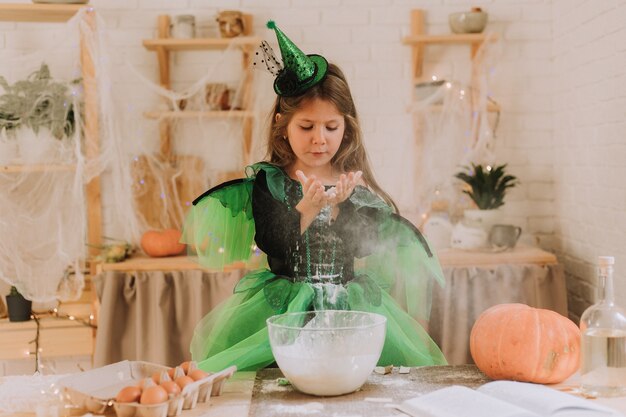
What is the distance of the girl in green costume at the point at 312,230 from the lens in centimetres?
196

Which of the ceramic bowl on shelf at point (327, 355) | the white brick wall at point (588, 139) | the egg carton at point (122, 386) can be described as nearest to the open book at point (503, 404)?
the ceramic bowl on shelf at point (327, 355)

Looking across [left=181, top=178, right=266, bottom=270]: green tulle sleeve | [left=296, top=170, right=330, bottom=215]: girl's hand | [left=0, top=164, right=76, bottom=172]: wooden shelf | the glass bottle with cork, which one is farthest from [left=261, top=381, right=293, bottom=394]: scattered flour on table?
[left=0, top=164, right=76, bottom=172]: wooden shelf

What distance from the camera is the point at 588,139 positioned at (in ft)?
11.3

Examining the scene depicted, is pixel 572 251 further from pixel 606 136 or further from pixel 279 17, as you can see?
pixel 279 17

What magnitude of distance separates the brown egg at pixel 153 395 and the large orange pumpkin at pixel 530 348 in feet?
2.20

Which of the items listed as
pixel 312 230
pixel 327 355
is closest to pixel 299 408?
pixel 327 355

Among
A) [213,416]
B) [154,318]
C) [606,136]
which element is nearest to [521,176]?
[606,136]

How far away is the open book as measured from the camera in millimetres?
1311

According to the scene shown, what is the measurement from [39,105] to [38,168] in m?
0.28

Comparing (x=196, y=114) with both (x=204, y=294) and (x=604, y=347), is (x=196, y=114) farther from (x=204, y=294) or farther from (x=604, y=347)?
(x=604, y=347)

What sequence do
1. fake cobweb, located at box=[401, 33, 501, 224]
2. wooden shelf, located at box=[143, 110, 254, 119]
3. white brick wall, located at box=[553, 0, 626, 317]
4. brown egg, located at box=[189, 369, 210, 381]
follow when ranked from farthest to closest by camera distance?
fake cobweb, located at box=[401, 33, 501, 224] < wooden shelf, located at box=[143, 110, 254, 119] < white brick wall, located at box=[553, 0, 626, 317] < brown egg, located at box=[189, 369, 210, 381]

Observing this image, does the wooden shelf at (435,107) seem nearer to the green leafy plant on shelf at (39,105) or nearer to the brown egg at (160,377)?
the green leafy plant on shelf at (39,105)

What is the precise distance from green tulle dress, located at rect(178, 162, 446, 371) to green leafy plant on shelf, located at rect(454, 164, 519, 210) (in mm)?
1484

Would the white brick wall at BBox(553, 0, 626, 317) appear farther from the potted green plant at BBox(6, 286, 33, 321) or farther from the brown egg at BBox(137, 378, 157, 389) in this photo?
the potted green plant at BBox(6, 286, 33, 321)
